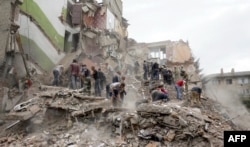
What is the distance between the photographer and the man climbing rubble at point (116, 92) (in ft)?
34.0

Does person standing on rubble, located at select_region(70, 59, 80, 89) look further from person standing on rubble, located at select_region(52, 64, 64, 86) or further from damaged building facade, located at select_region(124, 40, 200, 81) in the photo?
damaged building facade, located at select_region(124, 40, 200, 81)

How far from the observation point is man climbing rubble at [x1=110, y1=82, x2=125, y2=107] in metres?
10.4

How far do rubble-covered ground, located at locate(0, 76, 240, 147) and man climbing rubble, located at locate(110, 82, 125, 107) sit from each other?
0.90 ft

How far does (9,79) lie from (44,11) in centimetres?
650

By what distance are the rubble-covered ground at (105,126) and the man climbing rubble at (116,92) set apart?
0.90 ft

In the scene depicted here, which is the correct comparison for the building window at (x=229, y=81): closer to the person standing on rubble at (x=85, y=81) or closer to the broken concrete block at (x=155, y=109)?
the person standing on rubble at (x=85, y=81)

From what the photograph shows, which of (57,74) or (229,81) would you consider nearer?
(57,74)

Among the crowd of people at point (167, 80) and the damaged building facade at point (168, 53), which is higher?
the damaged building facade at point (168, 53)

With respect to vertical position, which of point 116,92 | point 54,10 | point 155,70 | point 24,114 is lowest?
point 24,114

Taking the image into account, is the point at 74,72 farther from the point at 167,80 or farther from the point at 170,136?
the point at 170,136

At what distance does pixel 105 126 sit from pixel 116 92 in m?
1.75

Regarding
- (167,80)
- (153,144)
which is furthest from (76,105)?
(167,80)

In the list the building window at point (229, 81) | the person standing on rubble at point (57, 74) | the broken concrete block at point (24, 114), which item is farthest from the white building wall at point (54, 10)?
the building window at point (229, 81)

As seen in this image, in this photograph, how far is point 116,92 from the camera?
10.5 metres
